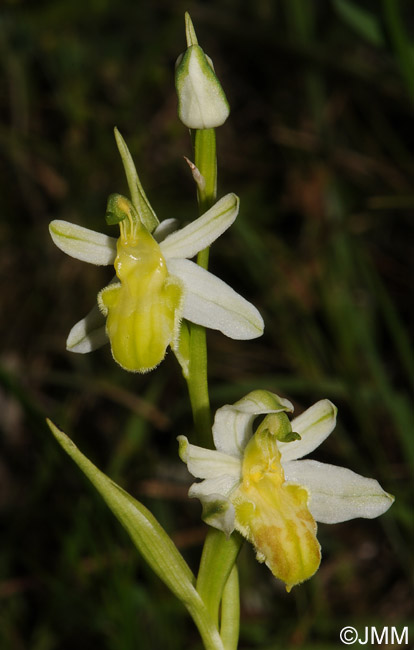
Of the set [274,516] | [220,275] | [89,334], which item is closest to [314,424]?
[274,516]

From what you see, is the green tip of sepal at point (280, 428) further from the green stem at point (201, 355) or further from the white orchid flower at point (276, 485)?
the green stem at point (201, 355)

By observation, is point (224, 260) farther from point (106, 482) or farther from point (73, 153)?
point (106, 482)

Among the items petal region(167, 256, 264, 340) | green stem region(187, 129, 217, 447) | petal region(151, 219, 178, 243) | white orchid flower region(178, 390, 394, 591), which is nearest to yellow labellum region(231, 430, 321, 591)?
white orchid flower region(178, 390, 394, 591)

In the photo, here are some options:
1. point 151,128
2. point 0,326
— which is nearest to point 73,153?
point 151,128

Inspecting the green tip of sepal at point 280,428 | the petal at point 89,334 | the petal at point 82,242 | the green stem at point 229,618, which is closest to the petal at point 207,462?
the green tip of sepal at point 280,428

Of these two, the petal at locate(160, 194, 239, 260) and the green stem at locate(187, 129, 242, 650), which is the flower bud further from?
the petal at locate(160, 194, 239, 260)

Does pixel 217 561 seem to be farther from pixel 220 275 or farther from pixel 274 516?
pixel 220 275
